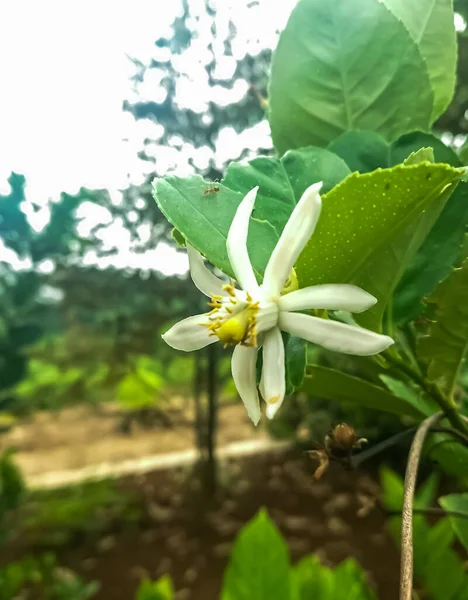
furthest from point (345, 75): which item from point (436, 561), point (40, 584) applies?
point (40, 584)

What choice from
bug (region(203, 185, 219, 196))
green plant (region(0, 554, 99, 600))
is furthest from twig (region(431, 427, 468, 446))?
green plant (region(0, 554, 99, 600))

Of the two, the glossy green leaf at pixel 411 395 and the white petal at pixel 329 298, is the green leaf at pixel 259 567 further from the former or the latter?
the white petal at pixel 329 298

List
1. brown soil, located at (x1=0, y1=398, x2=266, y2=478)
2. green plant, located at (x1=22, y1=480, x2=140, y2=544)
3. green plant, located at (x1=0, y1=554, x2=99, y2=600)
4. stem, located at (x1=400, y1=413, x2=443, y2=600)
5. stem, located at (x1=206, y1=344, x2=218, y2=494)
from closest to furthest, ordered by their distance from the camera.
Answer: stem, located at (x1=400, y1=413, x2=443, y2=600) → green plant, located at (x1=0, y1=554, x2=99, y2=600) → green plant, located at (x1=22, y1=480, x2=140, y2=544) → stem, located at (x1=206, y1=344, x2=218, y2=494) → brown soil, located at (x1=0, y1=398, x2=266, y2=478)

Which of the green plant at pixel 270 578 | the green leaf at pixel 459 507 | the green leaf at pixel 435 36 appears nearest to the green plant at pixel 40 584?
the green plant at pixel 270 578

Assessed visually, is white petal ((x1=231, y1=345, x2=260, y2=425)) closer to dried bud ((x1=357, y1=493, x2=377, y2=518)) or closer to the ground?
dried bud ((x1=357, y1=493, x2=377, y2=518))

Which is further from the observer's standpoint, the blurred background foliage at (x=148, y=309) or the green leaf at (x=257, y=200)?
the blurred background foliage at (x=148, y=309)

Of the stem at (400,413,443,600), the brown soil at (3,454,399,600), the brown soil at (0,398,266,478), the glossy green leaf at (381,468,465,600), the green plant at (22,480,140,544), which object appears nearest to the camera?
the stem at (400,413,443,600)

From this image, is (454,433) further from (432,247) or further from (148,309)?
(148,309)

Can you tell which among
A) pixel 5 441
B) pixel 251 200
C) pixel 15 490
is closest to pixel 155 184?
pixel 251 200
